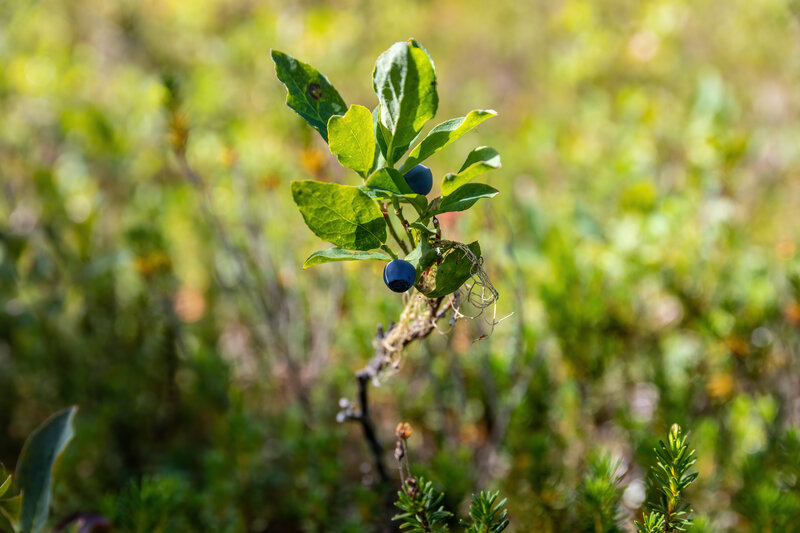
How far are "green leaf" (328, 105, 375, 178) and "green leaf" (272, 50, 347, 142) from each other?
0.14 ft

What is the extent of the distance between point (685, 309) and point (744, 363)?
0.26m

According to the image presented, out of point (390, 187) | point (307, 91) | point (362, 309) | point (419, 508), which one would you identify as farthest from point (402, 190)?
point (362, 309)

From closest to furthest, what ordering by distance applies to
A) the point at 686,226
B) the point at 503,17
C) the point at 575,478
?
the point at 575,478 < the point at 686,226 < the point at 503,17

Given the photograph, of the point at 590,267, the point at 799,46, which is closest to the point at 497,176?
the point at 590,267

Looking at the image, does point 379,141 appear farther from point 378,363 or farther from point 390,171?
point 378,363

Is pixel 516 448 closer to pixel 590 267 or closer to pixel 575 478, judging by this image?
pixel 575 478

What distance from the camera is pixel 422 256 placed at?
0.64 metres

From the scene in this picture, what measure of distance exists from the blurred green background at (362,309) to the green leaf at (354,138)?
59 cm

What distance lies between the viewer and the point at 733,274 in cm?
170

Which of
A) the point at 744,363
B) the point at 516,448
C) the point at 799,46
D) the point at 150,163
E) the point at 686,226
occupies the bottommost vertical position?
the point at 516,448

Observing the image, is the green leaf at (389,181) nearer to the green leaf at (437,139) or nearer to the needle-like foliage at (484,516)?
the green leaf at (437,139)

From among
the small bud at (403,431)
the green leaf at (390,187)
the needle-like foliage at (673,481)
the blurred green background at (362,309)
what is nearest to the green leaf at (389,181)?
the green leaf at (390,187)

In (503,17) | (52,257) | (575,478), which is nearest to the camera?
(575,478)

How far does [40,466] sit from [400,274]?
776mm
